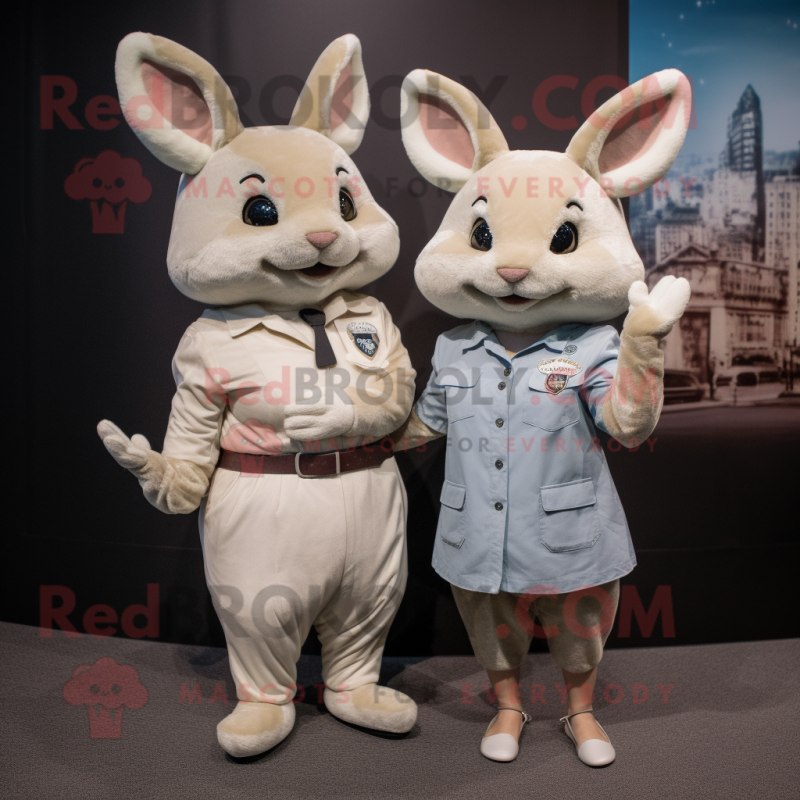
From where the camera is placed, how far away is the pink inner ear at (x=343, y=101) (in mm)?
2262

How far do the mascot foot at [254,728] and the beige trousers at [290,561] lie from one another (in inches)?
1.2

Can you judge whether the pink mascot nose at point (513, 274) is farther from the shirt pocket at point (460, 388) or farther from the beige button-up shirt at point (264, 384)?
the beige button-up shirt at point (264, 384)

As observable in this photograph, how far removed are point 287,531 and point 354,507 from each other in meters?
0.20

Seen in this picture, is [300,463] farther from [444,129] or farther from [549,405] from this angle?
[444,129]

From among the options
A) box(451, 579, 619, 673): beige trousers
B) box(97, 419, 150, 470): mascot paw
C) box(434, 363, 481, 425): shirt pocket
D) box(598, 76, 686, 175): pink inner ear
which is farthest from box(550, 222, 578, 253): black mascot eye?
box(97, 419, 150, 470): mascot paw

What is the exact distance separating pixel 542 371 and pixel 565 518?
38 centimetres

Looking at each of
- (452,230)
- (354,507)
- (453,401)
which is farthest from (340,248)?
(354,507)

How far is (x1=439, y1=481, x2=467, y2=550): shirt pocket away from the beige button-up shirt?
25 cm

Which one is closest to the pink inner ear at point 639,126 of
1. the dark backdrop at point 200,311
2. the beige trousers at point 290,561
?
the dark backdrop at point 200,311

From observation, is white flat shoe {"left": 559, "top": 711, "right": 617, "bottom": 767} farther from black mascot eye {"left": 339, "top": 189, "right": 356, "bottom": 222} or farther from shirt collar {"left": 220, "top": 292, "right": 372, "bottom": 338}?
black mascot eye {"left": 339, "top": 189, "right": 356, "bottom": 222}

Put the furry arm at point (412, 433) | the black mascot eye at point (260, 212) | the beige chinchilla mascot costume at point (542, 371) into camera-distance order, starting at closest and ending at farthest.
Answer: the beige chinchilla mascot costume at point (542, 371)
the black mascot eye at point (260, 212)
the furry arm at point (412, 433)

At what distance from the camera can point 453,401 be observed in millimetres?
2143

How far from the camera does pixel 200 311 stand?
278cm

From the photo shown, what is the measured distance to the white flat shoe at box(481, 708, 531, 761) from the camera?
2.10 meters
